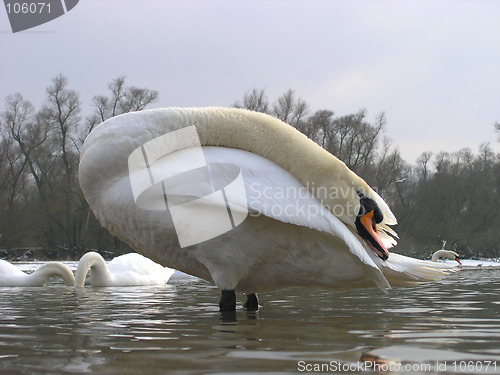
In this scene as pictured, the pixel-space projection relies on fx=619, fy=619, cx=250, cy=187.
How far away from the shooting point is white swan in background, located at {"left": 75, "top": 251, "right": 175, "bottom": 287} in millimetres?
8969

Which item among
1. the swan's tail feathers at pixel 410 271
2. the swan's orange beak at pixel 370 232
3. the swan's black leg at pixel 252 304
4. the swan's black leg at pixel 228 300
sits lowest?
the swan's black leg at pixel 252 304

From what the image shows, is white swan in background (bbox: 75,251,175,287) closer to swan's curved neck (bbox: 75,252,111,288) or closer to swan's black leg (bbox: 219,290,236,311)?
swan's curved neck (bbox: 75,252,111,288)

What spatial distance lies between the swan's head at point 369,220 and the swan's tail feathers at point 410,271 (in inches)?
13.2

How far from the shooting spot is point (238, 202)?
3496 mm

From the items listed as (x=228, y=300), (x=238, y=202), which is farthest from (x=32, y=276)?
(x=238, y=202)

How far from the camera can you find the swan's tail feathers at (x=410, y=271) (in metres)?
4.41

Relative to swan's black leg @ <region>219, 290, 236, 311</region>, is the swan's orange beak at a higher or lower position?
higher

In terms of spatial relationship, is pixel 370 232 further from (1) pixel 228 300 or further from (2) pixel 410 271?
(1) pixel 228 300

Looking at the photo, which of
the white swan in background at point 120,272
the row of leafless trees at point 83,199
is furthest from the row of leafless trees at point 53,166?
the white swan in background at point 120,272

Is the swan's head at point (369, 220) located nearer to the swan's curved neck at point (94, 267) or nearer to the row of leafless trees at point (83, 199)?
the swan's curved neck at point (94, 267)

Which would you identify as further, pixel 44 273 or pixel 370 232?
pixel 44 273

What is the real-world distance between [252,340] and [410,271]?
216 cm

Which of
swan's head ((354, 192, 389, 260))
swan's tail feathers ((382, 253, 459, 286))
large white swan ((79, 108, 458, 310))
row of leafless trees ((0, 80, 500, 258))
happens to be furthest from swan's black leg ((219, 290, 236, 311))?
row of leafless trees ((0, 80, 500, 258))

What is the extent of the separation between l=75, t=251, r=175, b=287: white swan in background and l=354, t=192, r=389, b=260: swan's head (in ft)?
17.7
